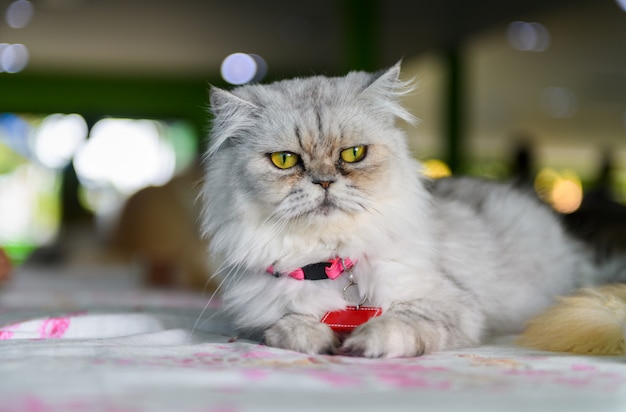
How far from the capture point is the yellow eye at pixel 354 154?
57.4 inches

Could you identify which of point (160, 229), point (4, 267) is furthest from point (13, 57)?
point (4, 267)

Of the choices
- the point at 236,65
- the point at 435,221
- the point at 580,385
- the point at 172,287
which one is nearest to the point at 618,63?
the point at 236,65

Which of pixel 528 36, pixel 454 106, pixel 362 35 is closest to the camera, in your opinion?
pixel 362 35

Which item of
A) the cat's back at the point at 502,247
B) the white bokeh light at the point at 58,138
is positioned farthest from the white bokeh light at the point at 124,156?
the cat's back at the point at 502,247

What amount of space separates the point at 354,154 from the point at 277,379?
23.5 inches

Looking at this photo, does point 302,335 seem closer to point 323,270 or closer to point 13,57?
point 323,270

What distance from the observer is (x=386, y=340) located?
4.15 feet

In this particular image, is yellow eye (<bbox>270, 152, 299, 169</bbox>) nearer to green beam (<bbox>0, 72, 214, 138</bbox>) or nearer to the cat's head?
the cat's head

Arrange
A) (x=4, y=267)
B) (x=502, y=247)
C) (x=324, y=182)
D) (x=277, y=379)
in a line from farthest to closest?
1. (x=4, y=267)
2. (x=502, y=247)
3. (x=324, y=182)
4. (x=277, y=379)

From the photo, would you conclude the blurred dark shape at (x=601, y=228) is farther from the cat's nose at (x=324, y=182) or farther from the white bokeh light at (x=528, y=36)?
the white bokeh light at (x=528, y=36)

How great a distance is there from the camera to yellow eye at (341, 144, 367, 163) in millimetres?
1459

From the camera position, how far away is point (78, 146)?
35.1 feet

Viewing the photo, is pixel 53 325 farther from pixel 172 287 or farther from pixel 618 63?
pixel 618 63

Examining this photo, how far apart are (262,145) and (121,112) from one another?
9954 millimetres
